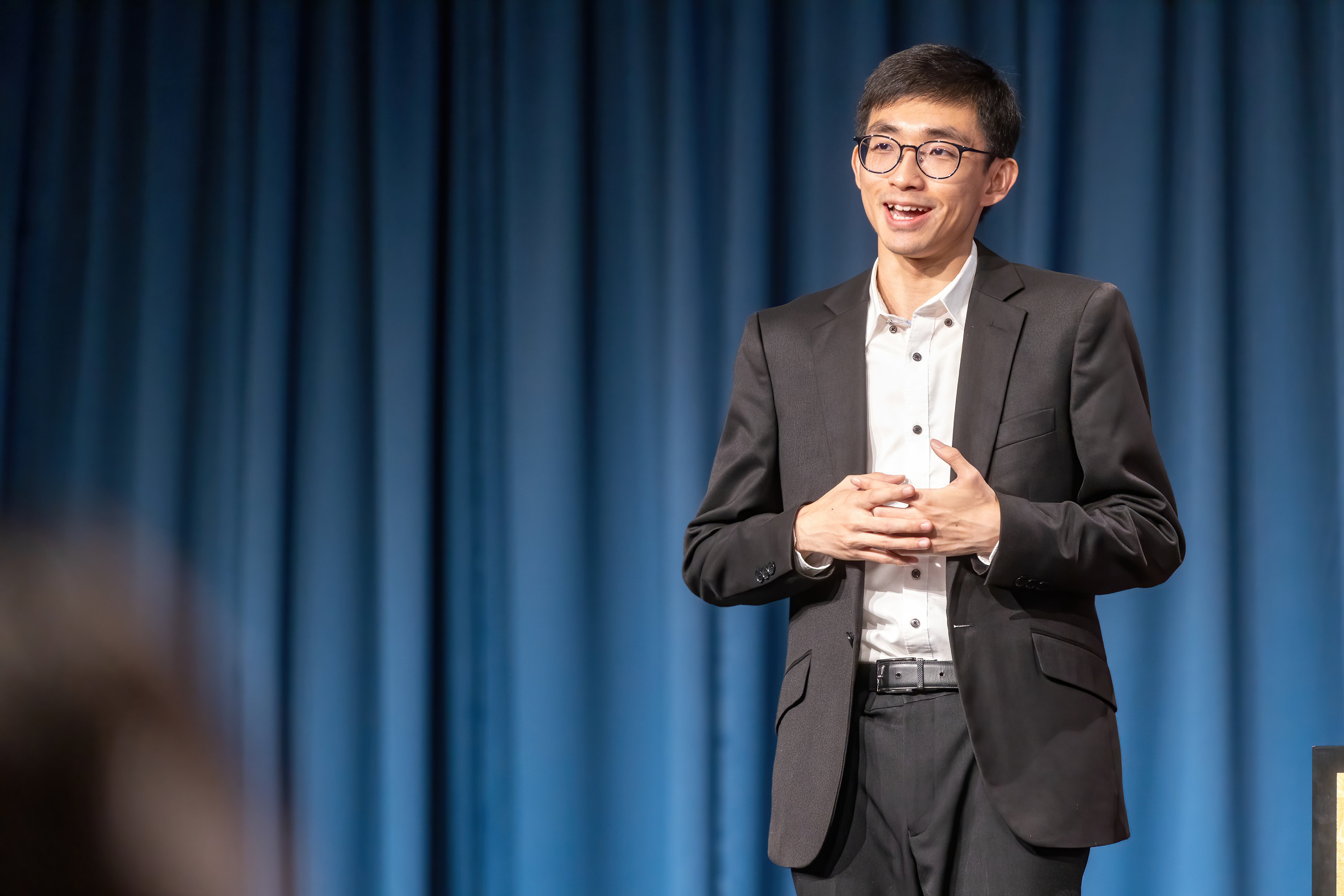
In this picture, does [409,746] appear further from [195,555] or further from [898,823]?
[898,823]

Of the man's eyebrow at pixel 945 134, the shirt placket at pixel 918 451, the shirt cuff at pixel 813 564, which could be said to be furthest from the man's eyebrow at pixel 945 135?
the shirt cuff at pixel 813 564

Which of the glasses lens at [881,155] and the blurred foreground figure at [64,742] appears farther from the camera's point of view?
the glasses lens at [881,155]

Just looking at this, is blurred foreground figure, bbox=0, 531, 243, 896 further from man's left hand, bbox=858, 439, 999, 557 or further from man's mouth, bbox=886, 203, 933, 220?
man's mouth, bbox=886, 203, 933, 220

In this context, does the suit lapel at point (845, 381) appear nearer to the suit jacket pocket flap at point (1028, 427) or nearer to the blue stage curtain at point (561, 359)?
the suit jacket pocket flap at point (1028, 427)

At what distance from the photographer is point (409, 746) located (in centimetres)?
264

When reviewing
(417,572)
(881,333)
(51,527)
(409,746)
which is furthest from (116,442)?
(881,333)

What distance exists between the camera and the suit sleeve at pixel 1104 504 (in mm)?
1348

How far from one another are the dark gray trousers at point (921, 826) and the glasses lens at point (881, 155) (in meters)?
0.71

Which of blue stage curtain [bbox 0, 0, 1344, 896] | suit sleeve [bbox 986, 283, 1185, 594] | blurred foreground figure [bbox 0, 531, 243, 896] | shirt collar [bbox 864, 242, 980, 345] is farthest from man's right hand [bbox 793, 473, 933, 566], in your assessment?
blue stage curtain [bbox 0, 0, 1344, 896]

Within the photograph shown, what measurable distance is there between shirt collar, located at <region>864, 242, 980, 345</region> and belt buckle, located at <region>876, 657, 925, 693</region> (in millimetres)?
432

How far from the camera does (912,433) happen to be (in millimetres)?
1506

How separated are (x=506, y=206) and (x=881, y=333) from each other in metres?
1.48

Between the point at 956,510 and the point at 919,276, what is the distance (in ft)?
1.32

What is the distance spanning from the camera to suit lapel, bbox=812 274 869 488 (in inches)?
59.5
